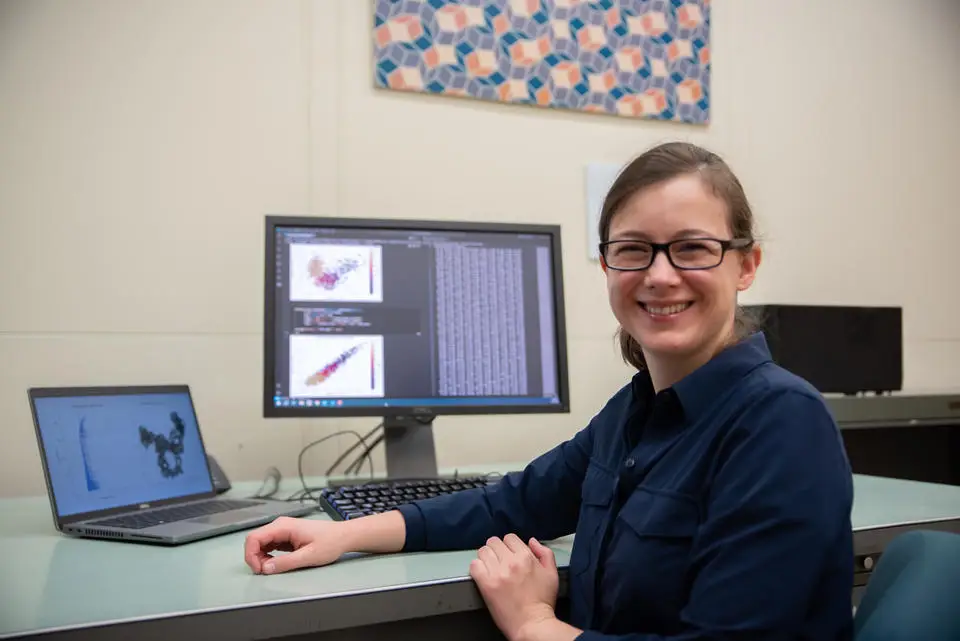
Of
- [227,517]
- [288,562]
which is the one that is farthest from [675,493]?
[227,517]

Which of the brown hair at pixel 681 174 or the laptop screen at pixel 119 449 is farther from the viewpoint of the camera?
the laptop screen at pixel 119 449

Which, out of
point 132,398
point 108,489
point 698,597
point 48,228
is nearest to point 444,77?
point 48,228

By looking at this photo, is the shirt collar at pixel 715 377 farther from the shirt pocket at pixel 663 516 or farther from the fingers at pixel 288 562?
the fingers at pixel 288 562

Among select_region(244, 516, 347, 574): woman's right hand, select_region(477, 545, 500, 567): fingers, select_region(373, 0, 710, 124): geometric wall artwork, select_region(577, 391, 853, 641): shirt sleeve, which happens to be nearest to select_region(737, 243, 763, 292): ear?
select_region(577, 391, 853, 641): shirt sleeve

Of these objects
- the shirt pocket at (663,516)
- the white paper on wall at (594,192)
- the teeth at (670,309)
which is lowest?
the shirt pocket at (663,516)

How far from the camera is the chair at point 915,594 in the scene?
691 mm

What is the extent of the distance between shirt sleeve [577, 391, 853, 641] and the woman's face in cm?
17

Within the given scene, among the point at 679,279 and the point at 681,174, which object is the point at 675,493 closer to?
the point at 679,279

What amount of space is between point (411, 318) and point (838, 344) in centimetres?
125

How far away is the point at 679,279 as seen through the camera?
94 centimetres

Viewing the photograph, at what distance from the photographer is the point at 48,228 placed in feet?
5.62

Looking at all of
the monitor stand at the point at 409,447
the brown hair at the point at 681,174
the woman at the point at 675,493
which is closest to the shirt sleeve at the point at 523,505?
the woman at the point at 675,493

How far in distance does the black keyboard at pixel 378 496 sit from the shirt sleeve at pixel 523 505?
80mm

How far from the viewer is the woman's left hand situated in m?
0.91
